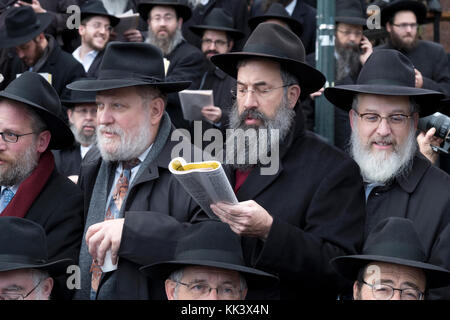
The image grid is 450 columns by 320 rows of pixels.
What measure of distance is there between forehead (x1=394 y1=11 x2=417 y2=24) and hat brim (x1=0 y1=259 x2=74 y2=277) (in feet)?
16.9

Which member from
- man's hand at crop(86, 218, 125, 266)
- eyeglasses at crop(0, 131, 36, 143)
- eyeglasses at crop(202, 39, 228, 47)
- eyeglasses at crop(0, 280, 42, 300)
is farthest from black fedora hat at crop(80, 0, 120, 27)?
eyeglasses at crop(0, 280, 42, 300)

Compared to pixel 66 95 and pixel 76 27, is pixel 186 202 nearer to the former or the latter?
pixel 66 95

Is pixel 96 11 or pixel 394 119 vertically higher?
pixel 96 11

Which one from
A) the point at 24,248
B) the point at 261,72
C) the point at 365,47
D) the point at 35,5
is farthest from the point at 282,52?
the point at 35,5

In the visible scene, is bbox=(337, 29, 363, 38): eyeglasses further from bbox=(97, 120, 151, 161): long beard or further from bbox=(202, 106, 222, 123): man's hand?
bbox=(97, 120, 151, 161): long beard

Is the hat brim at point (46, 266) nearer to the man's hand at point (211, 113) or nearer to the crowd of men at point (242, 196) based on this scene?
the crowd of men at point (242, 196)

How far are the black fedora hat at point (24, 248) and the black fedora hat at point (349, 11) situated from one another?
4840mm

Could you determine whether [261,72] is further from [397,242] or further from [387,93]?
[397,242]

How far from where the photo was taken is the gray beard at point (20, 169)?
5336 millimetres

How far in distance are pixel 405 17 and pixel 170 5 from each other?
2.52 meters

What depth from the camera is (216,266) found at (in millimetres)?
4152

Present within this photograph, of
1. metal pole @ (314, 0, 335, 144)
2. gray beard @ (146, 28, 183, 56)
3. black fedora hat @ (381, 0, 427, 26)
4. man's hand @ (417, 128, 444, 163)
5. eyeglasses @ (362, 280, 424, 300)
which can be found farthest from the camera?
gray beard @ (146, 28, 183, 56)

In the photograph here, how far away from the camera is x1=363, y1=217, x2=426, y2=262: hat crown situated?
169 inches

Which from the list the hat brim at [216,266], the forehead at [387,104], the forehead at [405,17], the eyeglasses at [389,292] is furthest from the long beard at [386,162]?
the forehead at [405,17]
